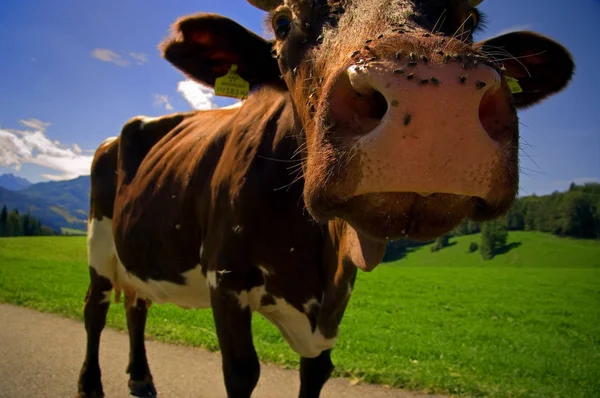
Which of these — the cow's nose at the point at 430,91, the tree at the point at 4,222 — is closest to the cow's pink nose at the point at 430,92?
the cow's nose at the point at 430,91

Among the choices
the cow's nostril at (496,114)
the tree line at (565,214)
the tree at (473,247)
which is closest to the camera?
the cow's nostril at (496,114)

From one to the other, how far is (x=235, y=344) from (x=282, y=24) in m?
2.00

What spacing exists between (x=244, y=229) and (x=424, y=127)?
182 centimetres

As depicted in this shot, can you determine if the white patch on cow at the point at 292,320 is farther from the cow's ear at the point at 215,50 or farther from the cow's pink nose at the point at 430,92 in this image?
the cow's pink nose at the point at 430,92

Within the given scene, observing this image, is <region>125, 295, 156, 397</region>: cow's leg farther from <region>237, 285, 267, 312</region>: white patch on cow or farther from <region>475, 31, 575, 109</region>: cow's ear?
<region>475, 31, 575, 109</region>: cow's ear

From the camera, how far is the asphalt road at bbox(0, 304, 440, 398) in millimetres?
4859

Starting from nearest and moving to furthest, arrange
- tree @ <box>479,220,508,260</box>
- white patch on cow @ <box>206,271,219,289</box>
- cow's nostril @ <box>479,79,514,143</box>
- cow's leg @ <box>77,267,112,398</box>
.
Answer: cow's nostril @ <box>479,79,514,143</box>
white patch on cow @ <box>206,271,219,289</box>
cow's leg @ <box>77,267,112,398</box>
tree @ <box>479,220,508,260</box>

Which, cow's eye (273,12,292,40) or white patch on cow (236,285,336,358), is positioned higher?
cow's eye (273,12,292,40)

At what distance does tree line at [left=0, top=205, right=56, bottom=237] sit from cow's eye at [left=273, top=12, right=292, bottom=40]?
81.8m

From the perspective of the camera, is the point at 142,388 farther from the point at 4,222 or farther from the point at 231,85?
the point at 4,222

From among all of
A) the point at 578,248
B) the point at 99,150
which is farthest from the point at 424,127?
the point at 578,248

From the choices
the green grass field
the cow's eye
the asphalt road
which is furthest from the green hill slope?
the cow's eye

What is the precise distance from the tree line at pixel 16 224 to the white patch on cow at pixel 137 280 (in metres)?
78.4

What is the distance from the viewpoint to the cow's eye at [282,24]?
2561 millimetres
